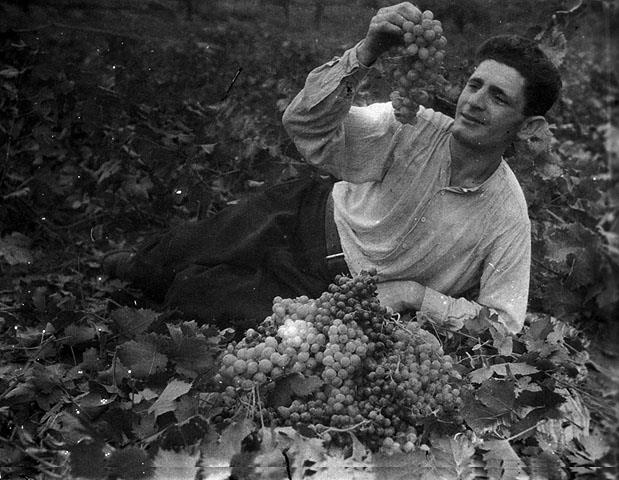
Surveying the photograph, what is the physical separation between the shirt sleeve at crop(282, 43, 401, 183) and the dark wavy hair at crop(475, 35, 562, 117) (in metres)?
0.22

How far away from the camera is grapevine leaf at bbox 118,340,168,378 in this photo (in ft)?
3.43

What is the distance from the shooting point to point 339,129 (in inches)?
58.2

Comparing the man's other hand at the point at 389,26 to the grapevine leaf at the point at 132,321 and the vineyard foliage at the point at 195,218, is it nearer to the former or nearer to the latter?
the vineyard foliage at the point at 195,218

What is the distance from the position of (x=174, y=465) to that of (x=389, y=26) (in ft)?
2.37

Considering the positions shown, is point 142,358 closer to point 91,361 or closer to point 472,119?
point 91,361

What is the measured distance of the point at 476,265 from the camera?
151cm

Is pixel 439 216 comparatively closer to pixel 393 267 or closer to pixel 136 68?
pixel 393 267

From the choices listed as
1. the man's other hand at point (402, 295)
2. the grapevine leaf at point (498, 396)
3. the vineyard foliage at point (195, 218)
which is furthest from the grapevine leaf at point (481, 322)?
the grapevine leaf at point (498, 396)

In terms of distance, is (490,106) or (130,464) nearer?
(130,464)

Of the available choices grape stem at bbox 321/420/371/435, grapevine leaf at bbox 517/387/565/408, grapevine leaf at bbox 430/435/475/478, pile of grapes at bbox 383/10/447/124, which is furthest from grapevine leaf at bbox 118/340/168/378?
pile of grapes at bbox 383/10/447/124

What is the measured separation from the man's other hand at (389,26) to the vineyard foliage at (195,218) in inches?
5.6

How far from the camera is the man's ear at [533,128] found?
142cm

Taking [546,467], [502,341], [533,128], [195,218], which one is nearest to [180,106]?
[195,218]

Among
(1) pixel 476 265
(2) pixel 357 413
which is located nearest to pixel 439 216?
(1) pixel 476 265
